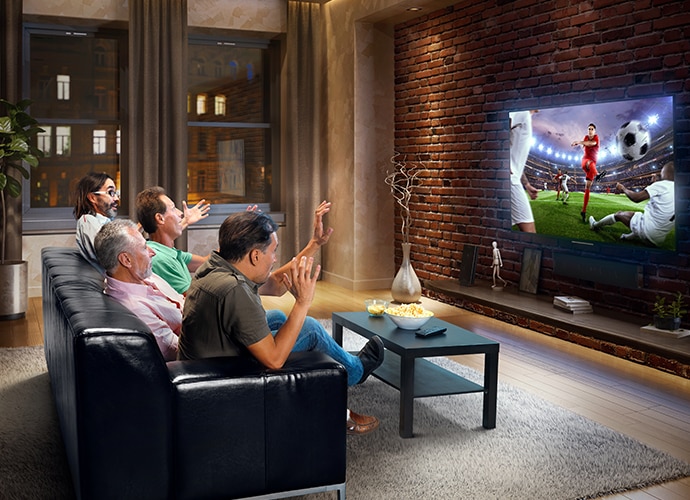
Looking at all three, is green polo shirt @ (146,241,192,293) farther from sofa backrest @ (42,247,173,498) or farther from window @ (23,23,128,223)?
window @ (23,23,128,223)

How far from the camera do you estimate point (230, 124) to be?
26.0 feet

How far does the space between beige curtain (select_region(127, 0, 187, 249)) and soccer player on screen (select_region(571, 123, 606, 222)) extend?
3776mm

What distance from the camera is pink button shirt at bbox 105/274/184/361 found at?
2.86m

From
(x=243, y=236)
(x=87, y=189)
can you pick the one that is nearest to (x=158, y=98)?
(x=87, y=189)

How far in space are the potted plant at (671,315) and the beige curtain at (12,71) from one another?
515 centimetres

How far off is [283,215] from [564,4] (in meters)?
3.63

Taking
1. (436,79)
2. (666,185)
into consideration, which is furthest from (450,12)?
(666,185)

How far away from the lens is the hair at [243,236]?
2605 mm

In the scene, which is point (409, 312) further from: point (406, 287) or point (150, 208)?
point (150, 208)

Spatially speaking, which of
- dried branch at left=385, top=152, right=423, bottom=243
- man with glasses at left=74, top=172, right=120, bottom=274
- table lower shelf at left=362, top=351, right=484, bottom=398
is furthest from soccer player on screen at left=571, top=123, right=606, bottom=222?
man with glasses at left=74, top=172, right=120, bottom=274

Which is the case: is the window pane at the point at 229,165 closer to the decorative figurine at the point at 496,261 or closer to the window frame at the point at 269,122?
the window frame at the point at 269,122

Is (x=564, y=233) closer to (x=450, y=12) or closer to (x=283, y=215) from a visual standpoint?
(x=450, y=12)

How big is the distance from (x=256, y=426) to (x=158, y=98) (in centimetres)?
540

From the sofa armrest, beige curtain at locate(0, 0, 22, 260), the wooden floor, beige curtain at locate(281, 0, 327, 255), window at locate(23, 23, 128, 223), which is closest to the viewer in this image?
the sofa armrest
